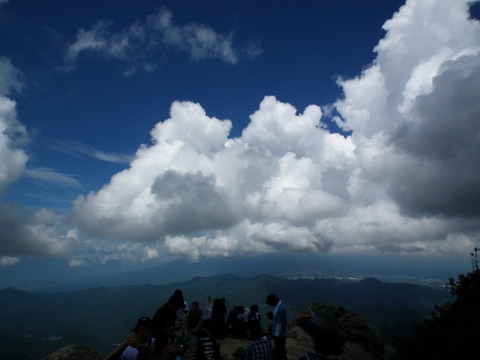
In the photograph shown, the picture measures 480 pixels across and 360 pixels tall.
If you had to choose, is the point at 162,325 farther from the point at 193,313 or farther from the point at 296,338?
the point at 296,338

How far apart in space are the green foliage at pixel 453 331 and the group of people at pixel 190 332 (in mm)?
5952

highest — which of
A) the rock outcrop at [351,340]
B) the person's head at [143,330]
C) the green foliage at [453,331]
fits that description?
the person's head at [143,330]

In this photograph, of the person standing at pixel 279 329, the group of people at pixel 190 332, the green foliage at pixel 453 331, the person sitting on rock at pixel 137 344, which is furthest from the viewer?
the person standing at pixel 279 329

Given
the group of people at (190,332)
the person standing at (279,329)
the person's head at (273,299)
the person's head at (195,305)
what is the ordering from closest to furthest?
1. the group of people at (190,332)
2. the person standing at (279,329)
3. the person's head at (273,299)
4. the person's head at (195,305)

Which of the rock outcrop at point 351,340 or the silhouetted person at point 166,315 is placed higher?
the silhouetted person at point 166,315

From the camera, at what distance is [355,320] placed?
99.4 feet

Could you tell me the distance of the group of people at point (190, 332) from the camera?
6.53 metres

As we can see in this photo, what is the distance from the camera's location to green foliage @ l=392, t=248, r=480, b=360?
384 inches

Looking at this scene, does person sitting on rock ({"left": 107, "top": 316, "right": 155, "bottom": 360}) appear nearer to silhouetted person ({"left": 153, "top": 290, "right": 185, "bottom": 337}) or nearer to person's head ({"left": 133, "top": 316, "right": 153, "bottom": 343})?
person's head ({"left": 133, "top": 316, "right": 153, "bottom": 343})

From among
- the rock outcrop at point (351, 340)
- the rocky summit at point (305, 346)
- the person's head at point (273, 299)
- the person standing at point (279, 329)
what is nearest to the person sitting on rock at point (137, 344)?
the rocky summit at point (305, 346)

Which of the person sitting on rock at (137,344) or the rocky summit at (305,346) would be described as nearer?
the person sitting on rock at (137,344)

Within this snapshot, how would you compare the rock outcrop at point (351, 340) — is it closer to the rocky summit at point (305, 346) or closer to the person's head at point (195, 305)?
the rocky summit at point (305, 346)

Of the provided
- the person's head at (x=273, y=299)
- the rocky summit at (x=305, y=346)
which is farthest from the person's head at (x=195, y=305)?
the person's head at (x=273, y=299)

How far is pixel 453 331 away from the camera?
10961 mm
